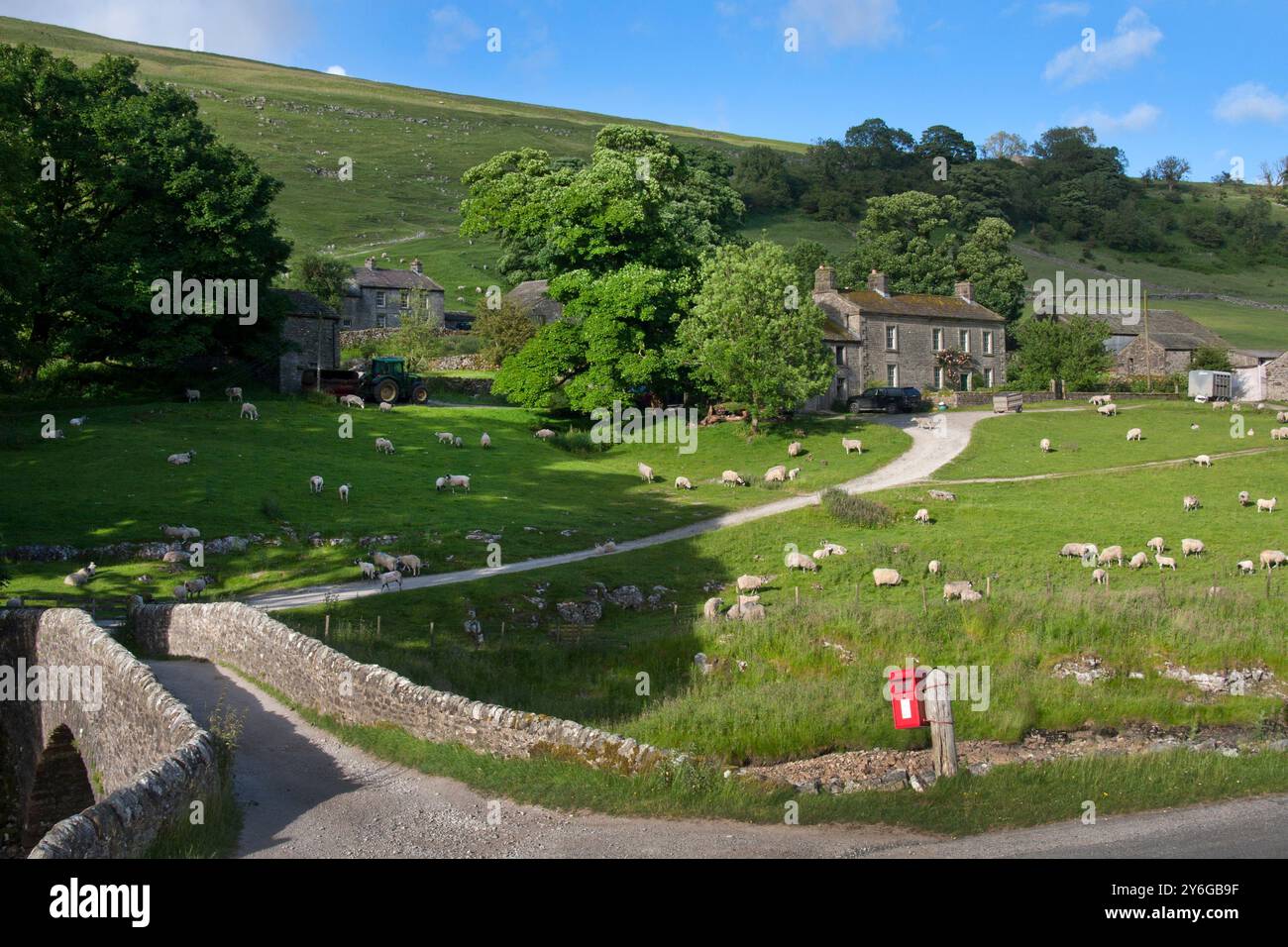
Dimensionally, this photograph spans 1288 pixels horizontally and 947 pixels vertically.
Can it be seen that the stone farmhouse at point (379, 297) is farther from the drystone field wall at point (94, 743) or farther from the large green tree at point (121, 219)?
the drystone field wall at point (94, 743)

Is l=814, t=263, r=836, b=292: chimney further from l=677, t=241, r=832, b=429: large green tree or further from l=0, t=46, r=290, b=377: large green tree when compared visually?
l=0, t=46, r=290, b=377: large green tree

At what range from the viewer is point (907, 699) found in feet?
61.4

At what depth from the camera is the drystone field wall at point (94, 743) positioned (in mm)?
12656

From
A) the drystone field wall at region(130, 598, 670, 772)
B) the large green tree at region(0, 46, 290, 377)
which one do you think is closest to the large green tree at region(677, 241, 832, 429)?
the large green tree at region(0, 46, 290, 377)

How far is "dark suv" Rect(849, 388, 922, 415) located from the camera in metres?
71.9

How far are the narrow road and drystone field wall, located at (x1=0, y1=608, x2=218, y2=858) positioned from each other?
1285 mm

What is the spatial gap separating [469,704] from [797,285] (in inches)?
2006

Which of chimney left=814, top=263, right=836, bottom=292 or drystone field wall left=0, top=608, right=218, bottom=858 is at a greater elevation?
chimney left=814, top=263, right=836, bottom=292

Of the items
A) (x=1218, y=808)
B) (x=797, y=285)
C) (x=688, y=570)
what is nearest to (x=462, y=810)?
(x=1218, y=808)

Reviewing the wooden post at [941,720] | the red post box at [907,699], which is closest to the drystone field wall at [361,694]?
the wooden post at [941,720]

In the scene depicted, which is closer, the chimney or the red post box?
the red post box

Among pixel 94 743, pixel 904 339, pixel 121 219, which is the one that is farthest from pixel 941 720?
pixel 904 339
